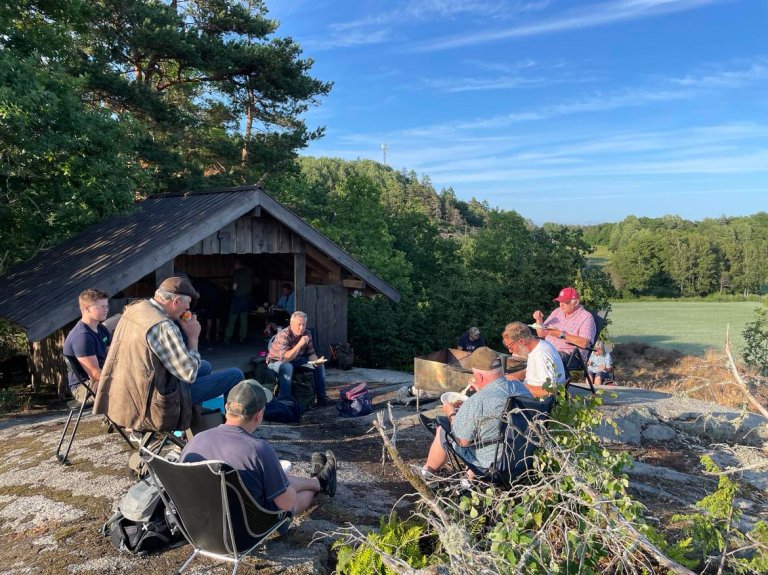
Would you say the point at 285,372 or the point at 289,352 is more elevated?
the point at 289,352

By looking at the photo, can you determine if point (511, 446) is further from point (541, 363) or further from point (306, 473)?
point (306, 473)

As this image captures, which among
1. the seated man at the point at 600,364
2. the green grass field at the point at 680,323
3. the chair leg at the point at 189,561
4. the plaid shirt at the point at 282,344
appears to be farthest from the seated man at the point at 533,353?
the green grass field at the point at 680,323

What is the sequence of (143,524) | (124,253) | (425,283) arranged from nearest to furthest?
(143,524) < (124,253) < (425,283)

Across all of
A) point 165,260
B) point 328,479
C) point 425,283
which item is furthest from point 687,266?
point 328,479

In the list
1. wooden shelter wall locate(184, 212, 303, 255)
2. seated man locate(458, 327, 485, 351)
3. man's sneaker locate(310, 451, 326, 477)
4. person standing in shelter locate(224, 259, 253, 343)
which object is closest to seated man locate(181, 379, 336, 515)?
man's sneaker locate(310, 451, 326, 477)

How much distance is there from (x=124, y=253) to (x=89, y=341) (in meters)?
3.78

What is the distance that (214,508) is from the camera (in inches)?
119

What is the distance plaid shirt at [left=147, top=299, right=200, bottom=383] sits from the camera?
13.3ft

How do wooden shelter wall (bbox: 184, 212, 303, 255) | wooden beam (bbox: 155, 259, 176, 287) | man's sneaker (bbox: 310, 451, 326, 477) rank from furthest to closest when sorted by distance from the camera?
1. wooden shelter wall (bbox: 184, 212, 303, 255)
2. wooden beam (bbox: 155, 259, 176, 287)
3. man's sneaker (bbox: 310, 451, 326, 477)

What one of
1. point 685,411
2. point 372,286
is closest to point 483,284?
point 372,286

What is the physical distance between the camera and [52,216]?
393 inches

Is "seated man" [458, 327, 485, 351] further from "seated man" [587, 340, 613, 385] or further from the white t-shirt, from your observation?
the white t-shirt

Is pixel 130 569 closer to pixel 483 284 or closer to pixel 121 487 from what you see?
pixel 121 487

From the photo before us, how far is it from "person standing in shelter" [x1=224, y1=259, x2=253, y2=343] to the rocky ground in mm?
4636
